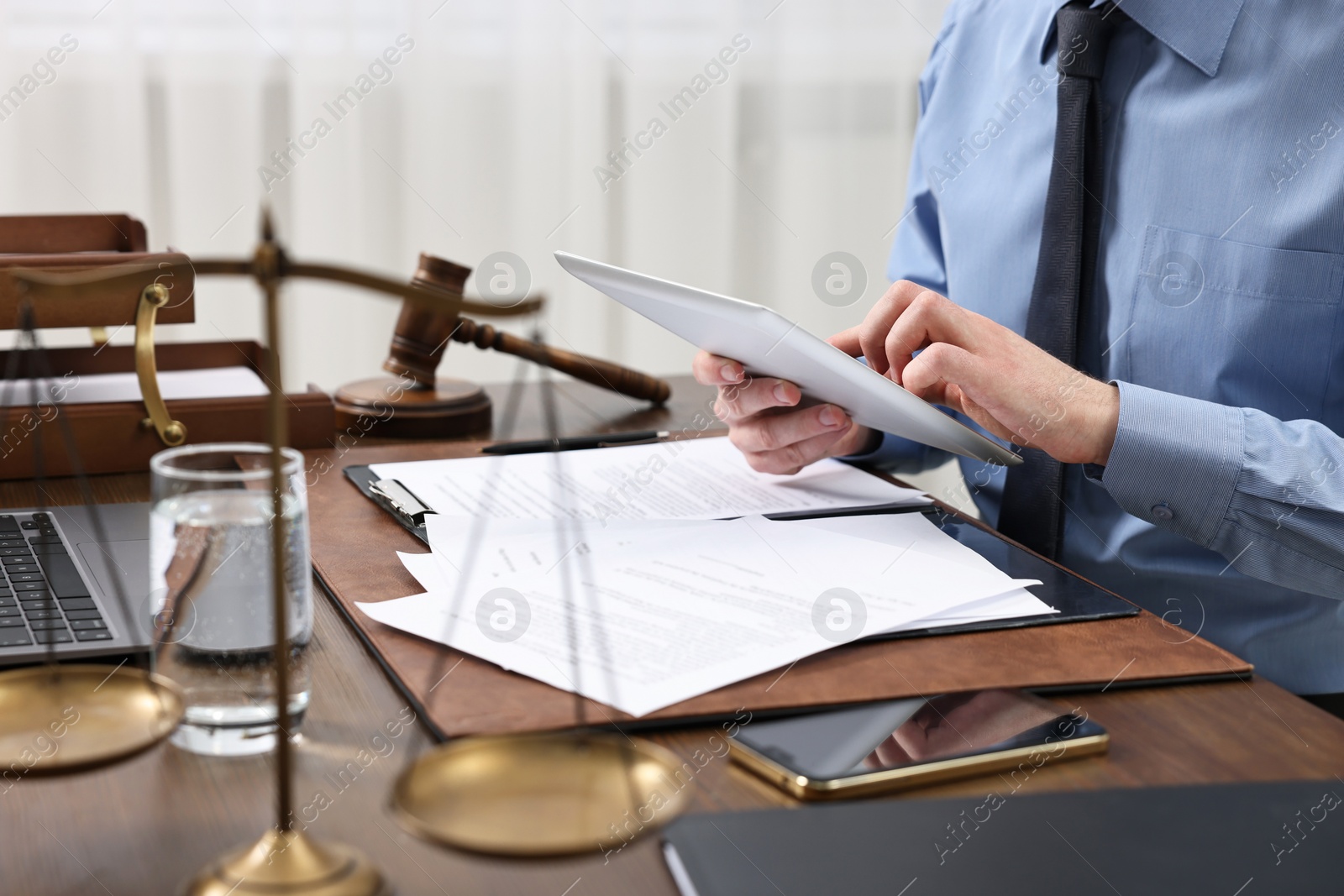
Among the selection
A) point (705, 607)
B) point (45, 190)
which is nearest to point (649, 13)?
point (45, 190)

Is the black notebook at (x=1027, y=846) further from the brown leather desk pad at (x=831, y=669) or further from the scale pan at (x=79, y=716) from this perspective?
the scale pan at (x=79, y=716)

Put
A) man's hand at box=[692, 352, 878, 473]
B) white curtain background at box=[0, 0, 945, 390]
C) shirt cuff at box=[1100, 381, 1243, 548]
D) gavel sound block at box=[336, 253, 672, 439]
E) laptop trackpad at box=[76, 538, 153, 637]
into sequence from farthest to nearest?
white curtain background at box=[0, 0, 945, 390] → gavel sound block at box=[336, 253, 672, 439] → man's hand at box=[692, 352, 878, 473] → shirt cuff at box=[1100, 381, 1243, 548] → laptop trackpad at box=[76, 538, 153, 637]

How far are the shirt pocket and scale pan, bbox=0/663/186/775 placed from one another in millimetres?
988

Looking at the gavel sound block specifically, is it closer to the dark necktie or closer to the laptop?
the laptop

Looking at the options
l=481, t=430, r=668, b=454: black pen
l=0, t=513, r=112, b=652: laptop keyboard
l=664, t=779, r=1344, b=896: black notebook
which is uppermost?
l=481, t=430, r=668, b=454: black pen

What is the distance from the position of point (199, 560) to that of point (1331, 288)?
3.34ft

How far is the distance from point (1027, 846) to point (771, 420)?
2.08 ft

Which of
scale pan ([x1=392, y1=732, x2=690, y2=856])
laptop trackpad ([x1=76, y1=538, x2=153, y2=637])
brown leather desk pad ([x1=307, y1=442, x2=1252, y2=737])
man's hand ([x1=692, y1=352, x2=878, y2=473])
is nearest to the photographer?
scale pan ([x1=392, y1=732, x2=690, y2=856])

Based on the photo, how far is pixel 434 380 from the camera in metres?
1.44

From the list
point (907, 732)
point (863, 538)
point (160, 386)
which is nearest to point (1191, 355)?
point (863, 538)

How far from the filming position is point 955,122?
1.45 metres

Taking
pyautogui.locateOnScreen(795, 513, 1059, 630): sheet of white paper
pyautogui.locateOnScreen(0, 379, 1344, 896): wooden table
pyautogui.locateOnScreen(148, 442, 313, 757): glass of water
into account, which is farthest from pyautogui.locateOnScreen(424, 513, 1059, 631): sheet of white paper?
pyautogui.locateOnScreen(148, 442, 313, 757): glass of water

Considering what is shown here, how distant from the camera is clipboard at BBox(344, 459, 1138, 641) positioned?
0.79 meters

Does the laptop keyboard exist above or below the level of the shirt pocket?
below
